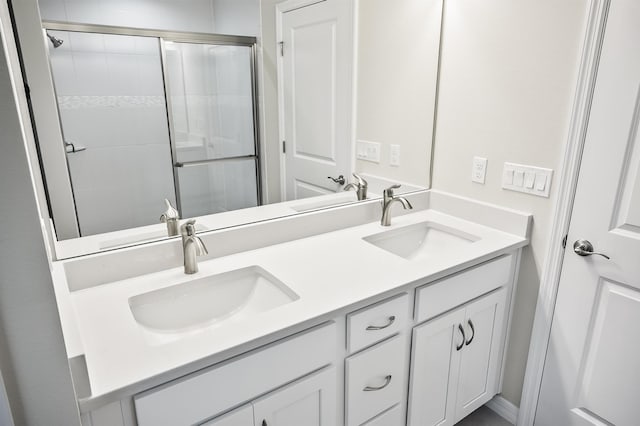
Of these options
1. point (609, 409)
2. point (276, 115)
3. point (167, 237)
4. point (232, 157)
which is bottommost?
point (609, 409)

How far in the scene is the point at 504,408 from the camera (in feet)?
6.41

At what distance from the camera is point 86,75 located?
112cm

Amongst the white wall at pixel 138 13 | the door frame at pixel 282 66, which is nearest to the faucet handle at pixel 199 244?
the door frame at pixel 282 66

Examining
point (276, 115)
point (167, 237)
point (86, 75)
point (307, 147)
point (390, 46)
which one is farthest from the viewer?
point (390, 46)

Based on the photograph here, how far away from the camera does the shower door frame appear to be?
3.60ft

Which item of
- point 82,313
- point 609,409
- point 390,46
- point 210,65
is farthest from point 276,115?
point 609,409

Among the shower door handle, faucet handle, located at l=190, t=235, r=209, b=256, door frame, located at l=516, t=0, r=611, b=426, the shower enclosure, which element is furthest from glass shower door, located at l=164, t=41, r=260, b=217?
door frame, located at l=516, t=0, r=611, b=426

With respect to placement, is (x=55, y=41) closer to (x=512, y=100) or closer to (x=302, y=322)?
(x=302, y=322)

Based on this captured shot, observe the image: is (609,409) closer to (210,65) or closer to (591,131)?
(591,131)

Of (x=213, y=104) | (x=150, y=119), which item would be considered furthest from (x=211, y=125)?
(x=150, y=119)

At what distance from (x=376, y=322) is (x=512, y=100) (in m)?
1.11

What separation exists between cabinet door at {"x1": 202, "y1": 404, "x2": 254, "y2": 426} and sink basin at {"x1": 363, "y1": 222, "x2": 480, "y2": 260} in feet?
3.10

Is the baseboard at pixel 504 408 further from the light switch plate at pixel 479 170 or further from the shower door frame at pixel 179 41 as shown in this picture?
the shower door frame at pixel 179 41

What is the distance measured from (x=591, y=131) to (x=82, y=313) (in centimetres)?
179
